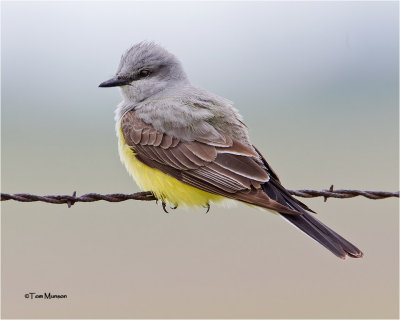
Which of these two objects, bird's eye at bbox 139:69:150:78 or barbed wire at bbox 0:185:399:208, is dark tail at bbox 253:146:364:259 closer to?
barbed wire at bbox 0:185:399:208

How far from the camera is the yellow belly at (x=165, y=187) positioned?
193 inches

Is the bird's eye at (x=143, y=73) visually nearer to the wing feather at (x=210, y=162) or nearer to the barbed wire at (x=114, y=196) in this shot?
the wing feather at (x=210, y=162)

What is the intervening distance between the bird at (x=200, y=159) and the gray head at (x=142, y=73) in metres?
0.17

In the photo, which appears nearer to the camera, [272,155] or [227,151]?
[227,151]

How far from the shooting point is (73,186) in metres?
10.1

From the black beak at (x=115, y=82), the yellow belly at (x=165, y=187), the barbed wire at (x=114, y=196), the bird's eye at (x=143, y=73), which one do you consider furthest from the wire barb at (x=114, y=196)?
the bird's eye at (x=143, y=73)

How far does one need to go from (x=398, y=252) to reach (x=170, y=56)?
15.7 ft

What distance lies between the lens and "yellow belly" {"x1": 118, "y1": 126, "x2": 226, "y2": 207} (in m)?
4.89


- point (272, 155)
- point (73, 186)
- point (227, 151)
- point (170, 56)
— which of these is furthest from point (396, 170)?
point (227, 151)

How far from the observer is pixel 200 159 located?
15.9 feet

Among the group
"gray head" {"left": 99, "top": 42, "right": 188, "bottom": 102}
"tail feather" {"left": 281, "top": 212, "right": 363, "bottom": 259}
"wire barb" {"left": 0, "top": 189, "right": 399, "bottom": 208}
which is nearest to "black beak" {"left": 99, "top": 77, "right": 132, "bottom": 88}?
"gray head" {"left": 99, "top": 42, "right": 188, "bottom": 102}

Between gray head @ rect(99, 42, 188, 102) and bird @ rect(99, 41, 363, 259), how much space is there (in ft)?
0.57

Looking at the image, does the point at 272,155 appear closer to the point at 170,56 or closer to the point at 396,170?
the point at 396,170

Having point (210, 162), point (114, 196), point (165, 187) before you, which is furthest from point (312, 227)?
point (114, 196)
